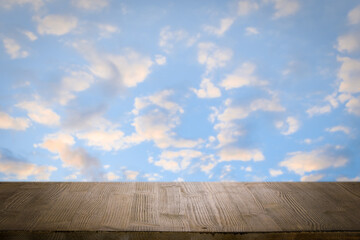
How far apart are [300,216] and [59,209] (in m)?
0.77

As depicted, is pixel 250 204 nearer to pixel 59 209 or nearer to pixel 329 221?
pixel 329 221

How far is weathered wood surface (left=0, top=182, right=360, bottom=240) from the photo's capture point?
0.97 metres

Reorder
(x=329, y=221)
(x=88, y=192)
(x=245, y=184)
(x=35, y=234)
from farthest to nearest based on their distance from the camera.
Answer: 1. (x=245, y=184)
2. (x=88, y=192)
3. (x=329, y=221)
4. (x=35, y=234)

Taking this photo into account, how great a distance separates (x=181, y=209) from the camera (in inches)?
43.1

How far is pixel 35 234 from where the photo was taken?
0.94 m

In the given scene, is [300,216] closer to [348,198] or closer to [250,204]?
[250,204]

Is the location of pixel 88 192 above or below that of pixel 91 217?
above

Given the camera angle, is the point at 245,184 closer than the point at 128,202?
No

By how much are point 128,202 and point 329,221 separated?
0.65m

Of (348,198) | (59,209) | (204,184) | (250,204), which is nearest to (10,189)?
(59,209)

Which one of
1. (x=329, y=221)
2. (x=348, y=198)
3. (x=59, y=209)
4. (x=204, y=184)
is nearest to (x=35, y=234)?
(x=59, y=209)

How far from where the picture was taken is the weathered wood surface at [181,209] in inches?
38.0

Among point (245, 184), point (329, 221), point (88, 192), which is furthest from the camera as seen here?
point (245, 184)

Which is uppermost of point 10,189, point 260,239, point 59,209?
point 10,189
